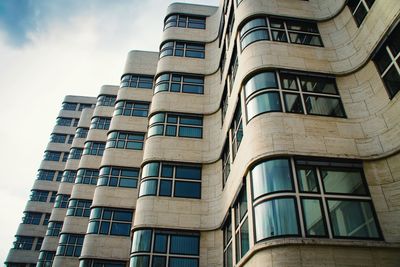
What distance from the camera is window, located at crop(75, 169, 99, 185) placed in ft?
91.5

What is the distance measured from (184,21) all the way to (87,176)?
51.3 ft

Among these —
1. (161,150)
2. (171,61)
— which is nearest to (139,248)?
(161,150)

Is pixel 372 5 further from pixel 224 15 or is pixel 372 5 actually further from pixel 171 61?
pixel 171 61

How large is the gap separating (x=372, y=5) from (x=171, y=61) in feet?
43.0

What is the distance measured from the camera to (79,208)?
2630 centimetres

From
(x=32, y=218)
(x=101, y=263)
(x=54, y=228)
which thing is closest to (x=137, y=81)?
(x=101, y=263)

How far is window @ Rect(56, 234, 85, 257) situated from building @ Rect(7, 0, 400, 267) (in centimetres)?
17

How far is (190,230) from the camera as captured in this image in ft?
50.6

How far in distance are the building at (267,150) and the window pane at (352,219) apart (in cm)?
3

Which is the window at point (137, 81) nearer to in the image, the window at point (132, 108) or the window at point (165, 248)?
the window at point (132, 108)

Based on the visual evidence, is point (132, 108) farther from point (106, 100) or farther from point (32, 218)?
point (32, 218)

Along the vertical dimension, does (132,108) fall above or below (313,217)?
above

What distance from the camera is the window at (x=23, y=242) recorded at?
1487 inches

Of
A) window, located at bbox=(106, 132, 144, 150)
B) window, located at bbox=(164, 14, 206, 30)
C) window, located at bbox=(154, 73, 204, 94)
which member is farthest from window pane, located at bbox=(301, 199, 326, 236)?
window, located at bbox=(164, 14, 206, 30)
